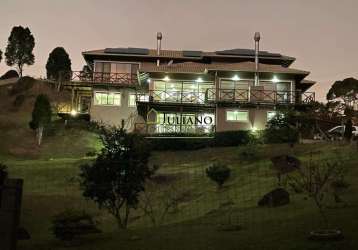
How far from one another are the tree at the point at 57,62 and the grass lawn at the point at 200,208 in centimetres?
3455

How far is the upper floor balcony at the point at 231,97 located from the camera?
4512cm

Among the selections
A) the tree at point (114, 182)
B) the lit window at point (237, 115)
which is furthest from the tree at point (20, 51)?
the tree at point (114, 182)

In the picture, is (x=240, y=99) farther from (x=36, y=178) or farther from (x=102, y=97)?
(x=36, y=178)

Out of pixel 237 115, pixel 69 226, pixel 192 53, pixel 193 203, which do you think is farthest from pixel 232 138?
pixel 69 226

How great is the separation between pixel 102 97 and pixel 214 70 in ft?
37.9

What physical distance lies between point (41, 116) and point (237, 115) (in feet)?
58.1

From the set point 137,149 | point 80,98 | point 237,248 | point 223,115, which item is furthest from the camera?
point 80,98

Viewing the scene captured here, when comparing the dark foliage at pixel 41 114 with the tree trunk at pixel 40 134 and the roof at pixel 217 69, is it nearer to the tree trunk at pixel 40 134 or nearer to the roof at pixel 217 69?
the tree trunk at pixel 40 134

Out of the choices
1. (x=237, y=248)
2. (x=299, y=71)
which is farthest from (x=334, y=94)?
(x=237, y=248)

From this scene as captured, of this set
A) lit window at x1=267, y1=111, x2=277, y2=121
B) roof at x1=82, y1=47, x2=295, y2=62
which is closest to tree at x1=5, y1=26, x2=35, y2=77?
roof at x1=82, y1=47, x2=295, y2=62

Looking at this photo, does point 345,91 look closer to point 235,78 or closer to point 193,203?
point 235,78

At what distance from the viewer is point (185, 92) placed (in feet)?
153

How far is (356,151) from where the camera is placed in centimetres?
2917

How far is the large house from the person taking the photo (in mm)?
45031
